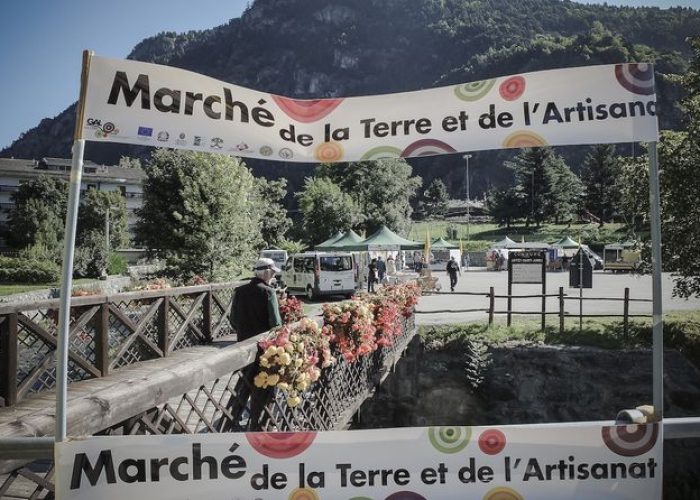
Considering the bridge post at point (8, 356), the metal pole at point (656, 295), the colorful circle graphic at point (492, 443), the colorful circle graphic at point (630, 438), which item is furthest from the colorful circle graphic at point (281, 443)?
the bridge post at point (8, 356)

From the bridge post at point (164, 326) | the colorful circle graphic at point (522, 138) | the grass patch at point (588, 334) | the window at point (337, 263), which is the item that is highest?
the colorful circle graphic at point (522, 138)

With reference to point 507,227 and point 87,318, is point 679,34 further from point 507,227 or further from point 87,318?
point 87,318

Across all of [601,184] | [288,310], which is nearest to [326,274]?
[288,310]

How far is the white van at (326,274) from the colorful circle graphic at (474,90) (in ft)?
69.2

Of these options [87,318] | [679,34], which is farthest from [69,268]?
[679,34]

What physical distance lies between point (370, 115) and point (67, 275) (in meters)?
1.64

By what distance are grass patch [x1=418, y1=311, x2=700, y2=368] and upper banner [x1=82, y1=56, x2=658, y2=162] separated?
13437 mm

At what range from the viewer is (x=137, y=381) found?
279cm

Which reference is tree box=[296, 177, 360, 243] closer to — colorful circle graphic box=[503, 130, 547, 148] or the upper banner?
the upper banner

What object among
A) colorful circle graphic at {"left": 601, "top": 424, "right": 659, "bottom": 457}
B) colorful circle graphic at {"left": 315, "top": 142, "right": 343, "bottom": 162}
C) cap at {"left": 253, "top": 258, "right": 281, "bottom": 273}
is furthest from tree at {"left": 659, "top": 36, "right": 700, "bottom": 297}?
colorful circle graphic at {"left": 315, "top": 142, "right": 343, "bottom": 162}

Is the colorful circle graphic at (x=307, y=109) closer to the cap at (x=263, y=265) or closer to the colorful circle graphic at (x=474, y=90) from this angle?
the colorful circle graphic at (x=474, y=90)

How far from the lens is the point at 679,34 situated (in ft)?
620

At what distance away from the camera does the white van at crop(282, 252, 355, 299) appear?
2370 cm

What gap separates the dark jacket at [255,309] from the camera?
21.0ft
